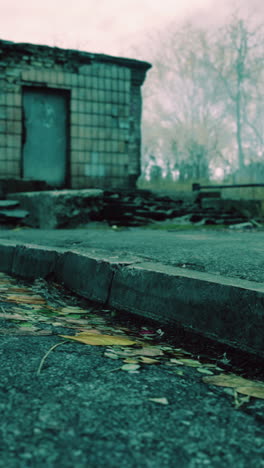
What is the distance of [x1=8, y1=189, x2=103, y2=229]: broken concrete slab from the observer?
7500 mm

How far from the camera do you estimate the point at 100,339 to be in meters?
1.91

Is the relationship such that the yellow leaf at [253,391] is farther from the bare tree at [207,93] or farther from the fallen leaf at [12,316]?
the bare tree at [207,93]

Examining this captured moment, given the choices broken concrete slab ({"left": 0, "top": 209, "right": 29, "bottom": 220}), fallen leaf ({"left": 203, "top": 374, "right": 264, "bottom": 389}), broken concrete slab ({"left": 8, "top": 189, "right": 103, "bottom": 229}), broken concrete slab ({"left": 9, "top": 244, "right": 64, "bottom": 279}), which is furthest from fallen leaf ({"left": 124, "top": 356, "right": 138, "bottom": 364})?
broken concrete slab ({"left": 0, "top": 209, "right": 29, "bottom": 220})

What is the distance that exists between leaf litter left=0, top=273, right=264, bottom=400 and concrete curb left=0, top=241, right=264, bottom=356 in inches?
3.8

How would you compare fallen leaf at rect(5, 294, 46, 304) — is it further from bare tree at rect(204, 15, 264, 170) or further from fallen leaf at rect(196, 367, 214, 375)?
bare tree at rect(204, 15, 264, 170)

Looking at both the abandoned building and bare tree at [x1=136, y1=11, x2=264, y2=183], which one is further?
bare tree at [x1=136, y1=11, x2=264, y2=183]

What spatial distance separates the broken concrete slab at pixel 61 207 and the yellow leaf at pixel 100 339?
5.65 m

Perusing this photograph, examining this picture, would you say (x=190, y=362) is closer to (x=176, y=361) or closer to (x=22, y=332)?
(x=176, y=361)

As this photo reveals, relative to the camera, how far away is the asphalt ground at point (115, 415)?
3.33 feet

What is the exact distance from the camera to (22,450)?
1.01 meters

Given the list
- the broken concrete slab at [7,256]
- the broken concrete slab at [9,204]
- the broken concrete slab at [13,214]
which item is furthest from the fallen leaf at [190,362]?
the broken concrete slab at [9,204]

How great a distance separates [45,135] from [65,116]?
64cm

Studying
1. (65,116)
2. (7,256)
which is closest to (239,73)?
(65,116)

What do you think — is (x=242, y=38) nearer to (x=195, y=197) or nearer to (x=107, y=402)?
(x=195, y=197)
